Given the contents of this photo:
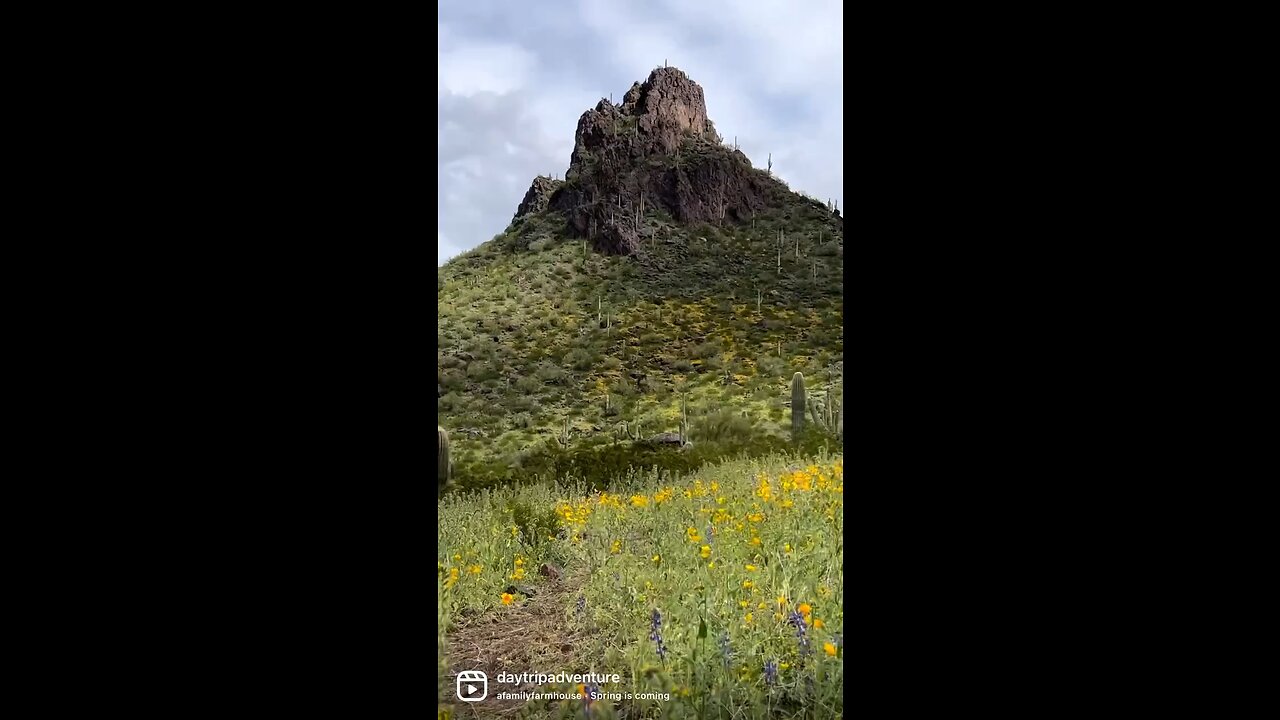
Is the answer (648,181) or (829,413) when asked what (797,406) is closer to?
(829,413)

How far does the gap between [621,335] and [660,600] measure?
2.86m

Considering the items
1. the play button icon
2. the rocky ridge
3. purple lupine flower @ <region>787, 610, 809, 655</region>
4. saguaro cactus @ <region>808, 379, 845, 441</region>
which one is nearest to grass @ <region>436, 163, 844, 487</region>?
saguaro cactus @ <region>808, 379, 845, 441</region>

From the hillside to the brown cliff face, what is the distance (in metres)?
0.03

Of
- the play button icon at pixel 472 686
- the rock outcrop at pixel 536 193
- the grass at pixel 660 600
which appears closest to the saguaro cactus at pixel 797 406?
the grass at pixel 660 600

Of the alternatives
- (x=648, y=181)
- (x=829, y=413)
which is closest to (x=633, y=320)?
(x=829, y=413)

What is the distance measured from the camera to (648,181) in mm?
6789
